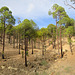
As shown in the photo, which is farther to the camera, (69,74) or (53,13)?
(53,13)

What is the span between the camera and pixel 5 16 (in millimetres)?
13516

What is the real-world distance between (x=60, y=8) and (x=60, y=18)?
6.96 feet

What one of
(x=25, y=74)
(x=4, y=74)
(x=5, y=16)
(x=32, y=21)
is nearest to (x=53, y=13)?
(x=32, y=21)

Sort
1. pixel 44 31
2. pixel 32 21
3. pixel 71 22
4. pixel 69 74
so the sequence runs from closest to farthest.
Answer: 1. pixel 69 74
2. pixel 32 21
3. pixel 71 22
4. pixel 44 31

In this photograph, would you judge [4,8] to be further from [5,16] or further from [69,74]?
[69,74]

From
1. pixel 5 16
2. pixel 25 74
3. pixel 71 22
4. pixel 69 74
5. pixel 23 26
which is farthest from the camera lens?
pixel 71 22

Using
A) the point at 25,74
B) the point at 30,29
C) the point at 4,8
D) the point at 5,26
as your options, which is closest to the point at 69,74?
the point at 25,74

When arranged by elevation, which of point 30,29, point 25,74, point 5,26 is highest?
point 5,26

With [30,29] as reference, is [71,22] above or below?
above

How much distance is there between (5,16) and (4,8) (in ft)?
5.45

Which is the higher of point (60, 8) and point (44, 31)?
point (60, 8)

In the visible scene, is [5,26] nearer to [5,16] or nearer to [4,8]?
[5,16]

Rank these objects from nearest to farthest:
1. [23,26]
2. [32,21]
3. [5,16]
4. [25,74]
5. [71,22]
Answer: [25,74] < [23,26] < [32,21] < [5,16] < [71,22]

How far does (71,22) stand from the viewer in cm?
1620
